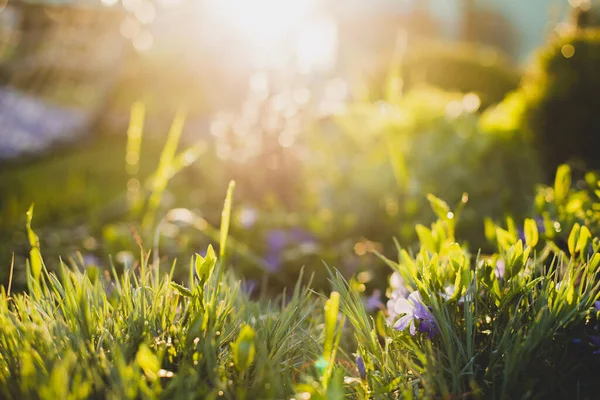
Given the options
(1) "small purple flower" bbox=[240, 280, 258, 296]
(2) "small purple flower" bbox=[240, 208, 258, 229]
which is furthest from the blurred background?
(1) "small purple flower" bbox=[240, 280, 258, 296]

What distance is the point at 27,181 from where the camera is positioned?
5098 millimetres

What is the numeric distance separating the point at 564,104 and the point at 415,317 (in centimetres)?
271

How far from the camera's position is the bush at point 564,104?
345cm

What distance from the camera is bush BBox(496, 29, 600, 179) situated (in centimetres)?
345

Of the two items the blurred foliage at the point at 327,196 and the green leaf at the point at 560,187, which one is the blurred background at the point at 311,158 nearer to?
the blurred foliage at the point at 327,196

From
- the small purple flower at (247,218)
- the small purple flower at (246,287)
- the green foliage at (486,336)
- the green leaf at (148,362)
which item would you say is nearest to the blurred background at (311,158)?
the small purple flower at (247,218)

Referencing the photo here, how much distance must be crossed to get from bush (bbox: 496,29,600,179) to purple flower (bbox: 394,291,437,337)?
2.55 meters

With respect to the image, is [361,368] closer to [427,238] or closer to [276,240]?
[427,238]

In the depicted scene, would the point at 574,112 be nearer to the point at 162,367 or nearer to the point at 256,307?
the point at 256,307

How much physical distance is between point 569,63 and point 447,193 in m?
1.22

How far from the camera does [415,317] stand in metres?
1.32

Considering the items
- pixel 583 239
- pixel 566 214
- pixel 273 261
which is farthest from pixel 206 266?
pixel 273 261

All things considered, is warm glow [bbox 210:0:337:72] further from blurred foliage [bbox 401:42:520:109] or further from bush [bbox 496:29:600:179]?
blurred foliage [bbox 401:42:520:109]

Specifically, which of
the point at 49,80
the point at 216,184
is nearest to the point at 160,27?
the point at 49,80
